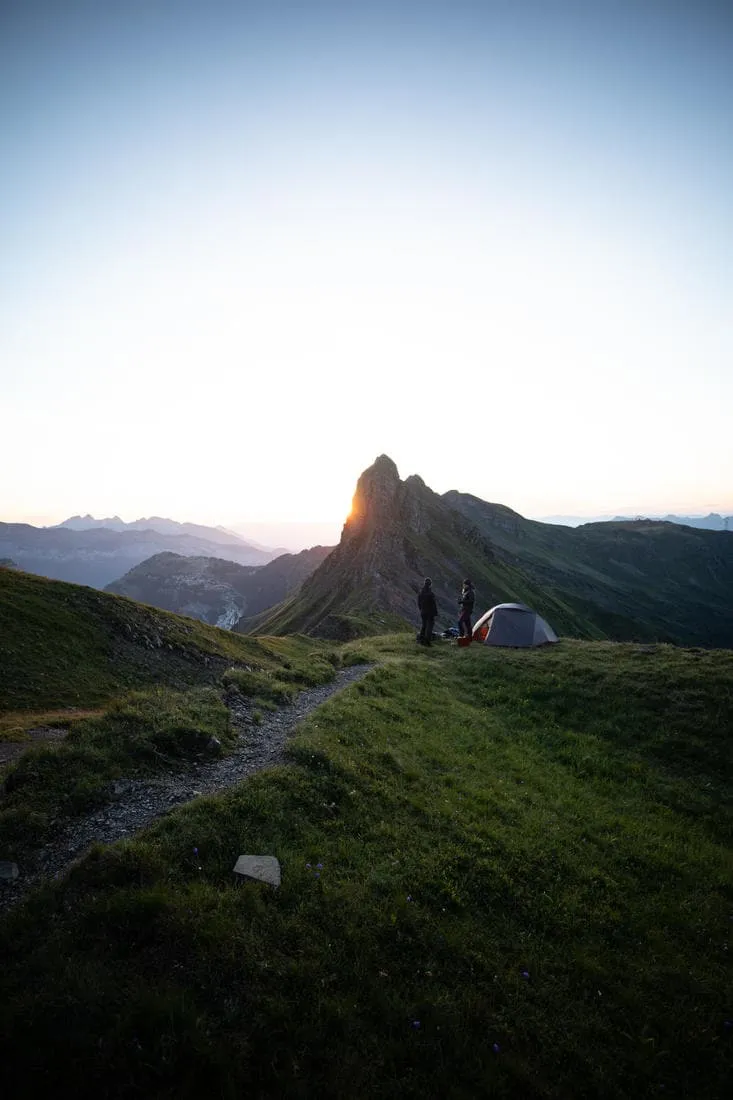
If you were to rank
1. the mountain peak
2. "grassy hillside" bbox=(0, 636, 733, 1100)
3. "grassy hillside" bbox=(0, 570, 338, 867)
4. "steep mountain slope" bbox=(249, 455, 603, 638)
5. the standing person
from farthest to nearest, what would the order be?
the mountain peak, "steep mountain slope" bbox=(249, 455, 603, 638), the standing person, "grassy hillside" bbox=(0, 570, 338, 867), "grassy hillside" bbox=(0, 636, 733, 1100)

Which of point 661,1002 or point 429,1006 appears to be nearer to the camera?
point 429,1006

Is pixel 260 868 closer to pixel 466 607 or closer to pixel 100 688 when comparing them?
pixel 100 688

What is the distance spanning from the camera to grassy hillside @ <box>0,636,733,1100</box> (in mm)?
6254

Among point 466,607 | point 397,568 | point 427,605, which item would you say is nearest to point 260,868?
point 427,605

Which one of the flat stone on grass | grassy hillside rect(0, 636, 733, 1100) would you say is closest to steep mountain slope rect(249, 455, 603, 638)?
grassy hillside rect(0, 636, 733, 1100)

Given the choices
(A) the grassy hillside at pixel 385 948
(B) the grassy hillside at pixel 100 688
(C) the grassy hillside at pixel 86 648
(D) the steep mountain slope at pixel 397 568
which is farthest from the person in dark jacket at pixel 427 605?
(D) the steep mountain slope at pixel 397 568

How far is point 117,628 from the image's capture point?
29609 millimetres

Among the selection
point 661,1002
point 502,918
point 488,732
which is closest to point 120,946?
point 502,918

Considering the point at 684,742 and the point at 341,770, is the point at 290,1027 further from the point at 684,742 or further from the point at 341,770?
the point at 684,742

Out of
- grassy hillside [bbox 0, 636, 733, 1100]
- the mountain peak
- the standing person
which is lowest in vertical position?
grassy hillside [bbox 0, 636, 733, 1100]

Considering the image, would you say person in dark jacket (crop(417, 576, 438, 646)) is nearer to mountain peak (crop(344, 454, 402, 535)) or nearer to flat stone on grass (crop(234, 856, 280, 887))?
flat stone on grass (crop(234, 856, 280, 887))

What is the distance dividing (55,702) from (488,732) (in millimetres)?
18751

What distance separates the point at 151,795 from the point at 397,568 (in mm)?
90351

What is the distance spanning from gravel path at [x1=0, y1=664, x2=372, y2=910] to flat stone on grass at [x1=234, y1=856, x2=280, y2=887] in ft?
8.18
